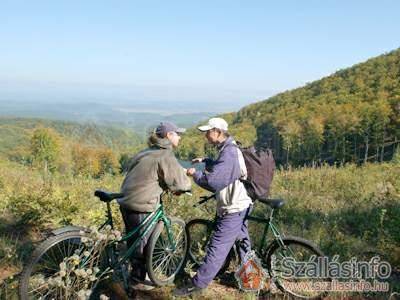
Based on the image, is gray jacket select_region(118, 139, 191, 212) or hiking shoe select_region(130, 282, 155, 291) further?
hiking shoe select_region(130, 282, 155, 291)

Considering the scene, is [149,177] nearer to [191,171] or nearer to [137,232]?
[191,171]

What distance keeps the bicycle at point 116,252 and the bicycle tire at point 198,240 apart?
16 centimetres

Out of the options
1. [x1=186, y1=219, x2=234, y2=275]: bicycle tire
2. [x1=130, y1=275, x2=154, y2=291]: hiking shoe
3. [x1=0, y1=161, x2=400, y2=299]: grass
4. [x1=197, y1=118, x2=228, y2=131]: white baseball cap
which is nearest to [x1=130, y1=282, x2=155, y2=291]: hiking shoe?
[x1=130, y1=275, x2=154, y2=291]: hiking shoe

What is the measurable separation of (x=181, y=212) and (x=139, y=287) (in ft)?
5.89

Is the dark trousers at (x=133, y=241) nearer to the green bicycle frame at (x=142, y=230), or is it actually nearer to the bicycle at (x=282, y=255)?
the green bicycle frame at (x=142, y=230)

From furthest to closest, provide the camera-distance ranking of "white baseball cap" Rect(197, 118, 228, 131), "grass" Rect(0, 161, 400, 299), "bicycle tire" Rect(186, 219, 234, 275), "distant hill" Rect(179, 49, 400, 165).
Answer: "distant hill" Rect(179, 49, 400, 165) < "grass" Rect(0, 161, 400, 299) < "bicycle tire" Rect(186, 219, 234, 275) < "white baseball cap" Rect(197, 118, 228, 131)

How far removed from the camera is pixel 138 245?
14.6ft

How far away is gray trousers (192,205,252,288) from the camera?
4340mm

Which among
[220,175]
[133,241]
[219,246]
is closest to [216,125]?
[220,175]

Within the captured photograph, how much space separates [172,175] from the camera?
169 inches

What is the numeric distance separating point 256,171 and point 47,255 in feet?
7.75

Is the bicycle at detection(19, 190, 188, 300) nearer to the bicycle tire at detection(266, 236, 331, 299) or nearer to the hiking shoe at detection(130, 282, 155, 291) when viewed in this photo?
the hiking shoe at detection(130, 282, 155, 291)

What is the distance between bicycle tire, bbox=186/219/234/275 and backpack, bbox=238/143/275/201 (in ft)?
2.80

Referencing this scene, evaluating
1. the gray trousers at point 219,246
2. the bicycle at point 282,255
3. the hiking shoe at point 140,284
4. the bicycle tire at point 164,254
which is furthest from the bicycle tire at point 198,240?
the hiking shoe at point 140,284
